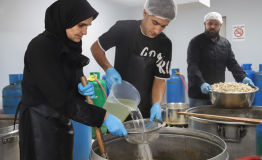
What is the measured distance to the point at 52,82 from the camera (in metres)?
1.13

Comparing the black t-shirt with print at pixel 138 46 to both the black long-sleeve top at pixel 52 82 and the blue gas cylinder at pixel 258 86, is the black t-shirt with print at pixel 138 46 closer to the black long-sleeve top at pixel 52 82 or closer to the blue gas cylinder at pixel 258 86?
the black long-sleeve top at pixel 52 82

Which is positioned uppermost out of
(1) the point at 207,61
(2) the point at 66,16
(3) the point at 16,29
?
(3) the point at 16,29

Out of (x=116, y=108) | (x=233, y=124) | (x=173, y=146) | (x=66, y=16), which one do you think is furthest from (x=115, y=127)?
(x=233, y=124)

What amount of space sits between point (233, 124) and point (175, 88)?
3.27 metres

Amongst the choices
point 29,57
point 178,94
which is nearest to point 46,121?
point 29,57

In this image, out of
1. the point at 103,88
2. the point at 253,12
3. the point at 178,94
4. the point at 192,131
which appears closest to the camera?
the point at 192,131

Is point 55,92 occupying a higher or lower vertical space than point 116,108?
higher

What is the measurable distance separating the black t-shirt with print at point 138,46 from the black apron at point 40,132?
2.69ft

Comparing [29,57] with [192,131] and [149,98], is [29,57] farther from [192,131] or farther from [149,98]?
[149,98]

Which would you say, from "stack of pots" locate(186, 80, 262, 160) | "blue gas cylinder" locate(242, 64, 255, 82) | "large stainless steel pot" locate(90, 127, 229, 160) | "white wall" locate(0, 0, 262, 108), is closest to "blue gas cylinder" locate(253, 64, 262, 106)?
"blue gas cylinder" locate(242, 64, 255, 82)

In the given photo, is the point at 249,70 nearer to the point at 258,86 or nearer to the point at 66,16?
the point at 258,86

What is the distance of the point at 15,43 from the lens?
3207 millimetres

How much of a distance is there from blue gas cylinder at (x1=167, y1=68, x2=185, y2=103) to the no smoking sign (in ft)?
4.63

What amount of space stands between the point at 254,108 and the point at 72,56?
5.27 ft
